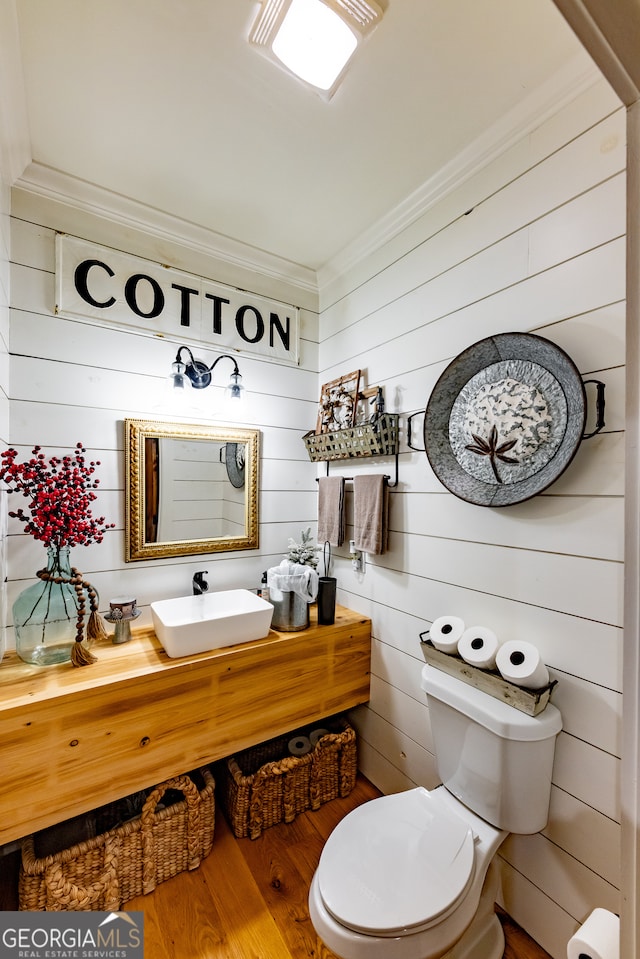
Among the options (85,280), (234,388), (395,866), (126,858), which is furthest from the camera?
(234,388)

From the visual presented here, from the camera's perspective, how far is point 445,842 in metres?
1.15

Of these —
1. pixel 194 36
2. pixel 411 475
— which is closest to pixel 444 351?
pixel 411 475

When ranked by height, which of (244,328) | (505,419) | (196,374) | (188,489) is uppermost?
(244,328)

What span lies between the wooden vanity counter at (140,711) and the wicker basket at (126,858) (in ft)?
0.55

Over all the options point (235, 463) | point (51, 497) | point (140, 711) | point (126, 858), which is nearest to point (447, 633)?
point (140, 711)

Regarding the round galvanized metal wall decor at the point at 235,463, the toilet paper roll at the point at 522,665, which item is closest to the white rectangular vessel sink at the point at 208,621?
the round galvanized metal wall decor at the point at 235,463

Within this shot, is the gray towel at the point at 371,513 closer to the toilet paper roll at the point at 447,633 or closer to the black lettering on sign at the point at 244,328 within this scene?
the toilet paper roll at the point at 447,633

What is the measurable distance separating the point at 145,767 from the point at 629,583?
1.58 meters

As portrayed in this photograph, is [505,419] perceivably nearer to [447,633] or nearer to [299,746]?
[447,633]

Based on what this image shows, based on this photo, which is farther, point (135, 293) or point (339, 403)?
point (339, 403)

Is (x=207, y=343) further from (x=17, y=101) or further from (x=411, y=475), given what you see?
(x=411, y=475)

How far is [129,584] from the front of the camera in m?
1.76

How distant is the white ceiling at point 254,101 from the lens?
41.1 inches

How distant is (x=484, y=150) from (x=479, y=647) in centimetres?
167
